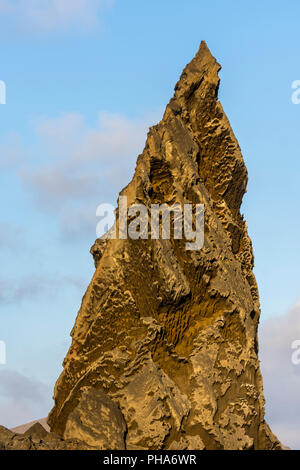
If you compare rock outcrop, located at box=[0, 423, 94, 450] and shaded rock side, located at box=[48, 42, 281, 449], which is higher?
shaded rock side, located at box=[48, 42, 281, 449]

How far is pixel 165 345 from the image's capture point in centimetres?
763

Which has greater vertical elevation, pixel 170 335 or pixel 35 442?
pixel 170 335

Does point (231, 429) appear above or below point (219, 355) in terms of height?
below

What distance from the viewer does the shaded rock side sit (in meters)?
7.27

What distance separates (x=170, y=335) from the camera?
308 inches

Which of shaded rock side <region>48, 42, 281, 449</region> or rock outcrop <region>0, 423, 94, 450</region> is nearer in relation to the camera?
rock outcrop <region>0, 423, 94, 450</region>

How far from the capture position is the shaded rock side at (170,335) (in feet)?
23.8

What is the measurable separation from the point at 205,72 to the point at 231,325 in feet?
12.1

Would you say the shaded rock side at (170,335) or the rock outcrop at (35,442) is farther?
the shaded rock side at (170,335)

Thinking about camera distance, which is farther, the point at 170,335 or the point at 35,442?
the point at 170,335

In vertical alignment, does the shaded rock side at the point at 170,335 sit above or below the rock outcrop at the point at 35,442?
above
